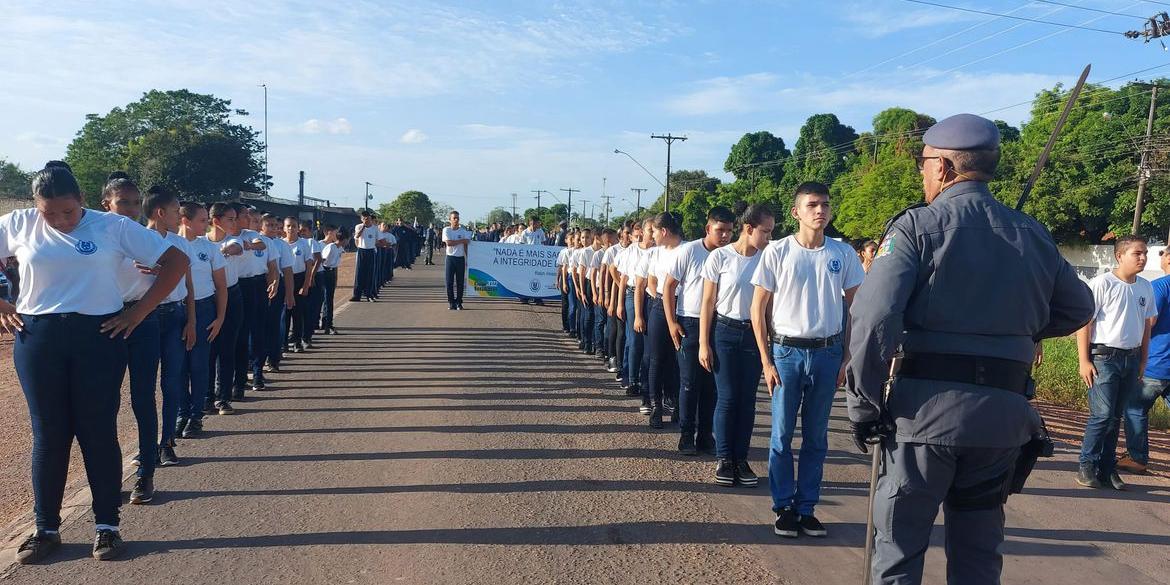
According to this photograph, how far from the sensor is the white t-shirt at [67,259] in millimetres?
4395

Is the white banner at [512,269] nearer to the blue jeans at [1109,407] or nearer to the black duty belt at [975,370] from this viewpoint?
the blue jeans at [1109,407]

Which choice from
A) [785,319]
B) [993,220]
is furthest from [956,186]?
[785,319]

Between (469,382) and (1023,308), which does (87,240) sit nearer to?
(1023,308)

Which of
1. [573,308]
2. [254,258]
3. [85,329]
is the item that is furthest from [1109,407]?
[573,308]

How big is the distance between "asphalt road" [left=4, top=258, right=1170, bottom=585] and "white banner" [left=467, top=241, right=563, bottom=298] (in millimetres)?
9444

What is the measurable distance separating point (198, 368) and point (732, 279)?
14.4 feet

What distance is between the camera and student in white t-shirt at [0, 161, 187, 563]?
173 inches

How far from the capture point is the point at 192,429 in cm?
696

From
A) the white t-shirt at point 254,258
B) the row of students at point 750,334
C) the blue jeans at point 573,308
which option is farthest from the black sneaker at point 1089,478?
the blue jeans at point 573,308

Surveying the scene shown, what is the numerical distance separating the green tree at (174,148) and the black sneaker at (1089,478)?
6634cm

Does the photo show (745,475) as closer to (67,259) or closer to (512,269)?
(67,259)

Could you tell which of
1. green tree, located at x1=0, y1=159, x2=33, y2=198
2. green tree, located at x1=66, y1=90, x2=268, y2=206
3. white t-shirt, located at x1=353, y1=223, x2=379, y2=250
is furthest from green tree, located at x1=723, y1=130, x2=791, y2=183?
white t-shirt, located at x1=353, y1=223, x2=379, y2=250

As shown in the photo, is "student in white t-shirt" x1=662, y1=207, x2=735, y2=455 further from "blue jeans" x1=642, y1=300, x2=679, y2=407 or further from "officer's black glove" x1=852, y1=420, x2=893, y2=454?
"officer's black glove" x1=852, y1=420, x2=893, y2=454

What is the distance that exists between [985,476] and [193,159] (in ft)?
259
